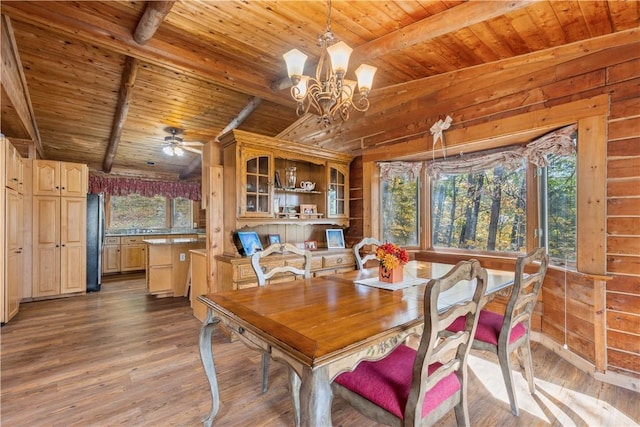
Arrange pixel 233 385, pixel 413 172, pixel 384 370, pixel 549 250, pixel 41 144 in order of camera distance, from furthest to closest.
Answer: pixel 41 144
pixel 413 172
pixel 549 250
pixel 233 385
pixel 384 370

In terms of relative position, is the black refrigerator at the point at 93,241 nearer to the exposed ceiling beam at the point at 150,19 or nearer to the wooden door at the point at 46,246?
the wooden door at the point at 46,246

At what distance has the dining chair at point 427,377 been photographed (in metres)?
1.15

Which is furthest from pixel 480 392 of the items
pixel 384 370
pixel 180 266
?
pixel 180 266

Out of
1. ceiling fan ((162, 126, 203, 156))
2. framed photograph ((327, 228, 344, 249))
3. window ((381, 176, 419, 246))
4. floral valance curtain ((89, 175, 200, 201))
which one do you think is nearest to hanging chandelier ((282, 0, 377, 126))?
window ((381, 176, 419, 246))

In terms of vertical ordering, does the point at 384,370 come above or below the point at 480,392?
above

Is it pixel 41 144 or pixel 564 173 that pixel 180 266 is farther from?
pixel 564 173

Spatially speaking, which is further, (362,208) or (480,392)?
(362,208)

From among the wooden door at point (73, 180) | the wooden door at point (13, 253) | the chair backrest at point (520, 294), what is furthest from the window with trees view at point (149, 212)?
the chair backrest at point (520, 294)

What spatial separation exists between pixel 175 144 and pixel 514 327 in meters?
5.31

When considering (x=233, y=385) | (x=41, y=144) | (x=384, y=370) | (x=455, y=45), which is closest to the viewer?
(x=384, y=370)

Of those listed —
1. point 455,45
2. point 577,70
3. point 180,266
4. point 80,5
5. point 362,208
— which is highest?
point 80,5

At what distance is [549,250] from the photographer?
9.66ft

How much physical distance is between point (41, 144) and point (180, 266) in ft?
12.8

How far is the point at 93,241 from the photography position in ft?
16.4
